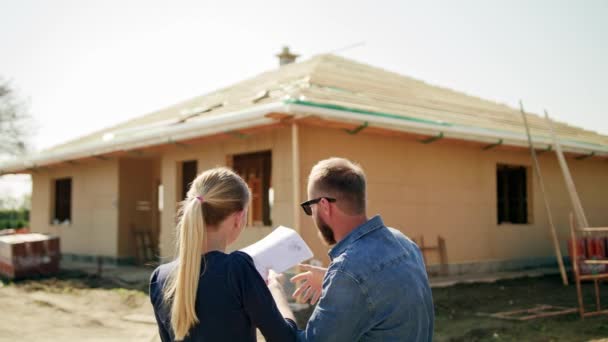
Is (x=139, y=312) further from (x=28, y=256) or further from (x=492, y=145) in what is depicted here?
(x=492, y=145)

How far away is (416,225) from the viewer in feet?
31.8

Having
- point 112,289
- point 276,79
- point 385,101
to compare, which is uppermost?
point 276,79

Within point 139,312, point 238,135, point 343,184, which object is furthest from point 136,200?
point 343,184

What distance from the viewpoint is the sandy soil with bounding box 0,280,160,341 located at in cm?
629

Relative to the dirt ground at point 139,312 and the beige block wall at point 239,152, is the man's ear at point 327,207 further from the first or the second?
the beige block wall at point 239,152

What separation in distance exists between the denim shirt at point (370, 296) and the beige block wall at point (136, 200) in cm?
1170

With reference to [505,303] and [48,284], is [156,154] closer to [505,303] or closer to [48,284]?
[48,284]

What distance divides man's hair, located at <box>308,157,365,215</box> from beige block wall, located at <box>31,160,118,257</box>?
11.6m

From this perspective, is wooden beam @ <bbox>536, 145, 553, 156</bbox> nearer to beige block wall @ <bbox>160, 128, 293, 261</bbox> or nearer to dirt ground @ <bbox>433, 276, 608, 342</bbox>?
dirt ground @ <bbox>433, 276, 608, 342</bbox>

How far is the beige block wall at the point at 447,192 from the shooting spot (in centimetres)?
878

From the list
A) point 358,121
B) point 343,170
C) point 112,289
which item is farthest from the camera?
point 112,289

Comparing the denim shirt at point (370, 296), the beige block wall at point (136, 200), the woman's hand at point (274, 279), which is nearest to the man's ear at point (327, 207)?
the denim shirt at point (370, 296)

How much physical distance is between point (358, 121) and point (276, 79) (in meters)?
3.80

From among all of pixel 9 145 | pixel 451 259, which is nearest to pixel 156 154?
pixel 451 259
